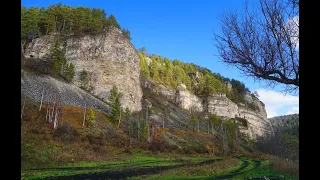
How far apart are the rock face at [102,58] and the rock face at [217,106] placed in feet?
121

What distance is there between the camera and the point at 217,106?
437ft

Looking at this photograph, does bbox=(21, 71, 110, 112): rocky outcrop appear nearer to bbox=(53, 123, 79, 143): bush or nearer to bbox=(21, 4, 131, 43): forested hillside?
bbox=(53, 123, 79, 143): bush

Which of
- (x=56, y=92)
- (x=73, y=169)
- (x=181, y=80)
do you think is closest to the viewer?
(x=73, y=169)

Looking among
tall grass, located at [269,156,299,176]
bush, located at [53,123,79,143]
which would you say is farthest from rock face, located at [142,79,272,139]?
tall grass, located at [269,156,299,176]

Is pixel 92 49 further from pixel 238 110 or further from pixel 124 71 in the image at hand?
pixel 238 110

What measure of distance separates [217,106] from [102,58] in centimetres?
7275

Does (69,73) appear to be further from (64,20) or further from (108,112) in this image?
(64,20)

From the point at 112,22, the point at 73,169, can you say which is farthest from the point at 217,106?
the point at 73,169

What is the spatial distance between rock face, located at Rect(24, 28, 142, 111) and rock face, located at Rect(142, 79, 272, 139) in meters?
36.8

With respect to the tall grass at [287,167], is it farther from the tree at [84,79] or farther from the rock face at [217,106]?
the rock face at [217,106]

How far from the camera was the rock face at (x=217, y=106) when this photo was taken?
409ft

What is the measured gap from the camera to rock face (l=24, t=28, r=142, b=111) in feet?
264

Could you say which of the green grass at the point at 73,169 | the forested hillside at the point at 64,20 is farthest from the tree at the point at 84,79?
the green grass at the point at 73,169
